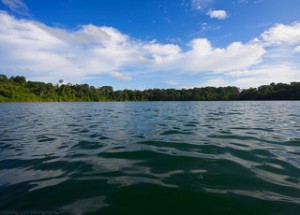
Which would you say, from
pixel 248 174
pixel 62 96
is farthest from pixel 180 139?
pixel 62 96

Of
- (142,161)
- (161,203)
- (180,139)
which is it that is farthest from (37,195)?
(180,139)

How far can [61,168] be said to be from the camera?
272 inches

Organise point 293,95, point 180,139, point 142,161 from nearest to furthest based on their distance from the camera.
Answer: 1. point 142,161
2. point 180,139
3. point 293,95

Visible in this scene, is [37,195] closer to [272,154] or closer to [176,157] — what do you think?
[176,157]

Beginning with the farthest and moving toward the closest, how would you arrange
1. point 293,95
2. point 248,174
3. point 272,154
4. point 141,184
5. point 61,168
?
point 293,95, point 272,154, point 61,168, point 248,174, point 141,184

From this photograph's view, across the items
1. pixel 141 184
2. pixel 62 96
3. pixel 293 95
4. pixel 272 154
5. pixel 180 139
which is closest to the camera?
pixel 141 184

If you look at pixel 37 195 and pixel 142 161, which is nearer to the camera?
pixel 37 195

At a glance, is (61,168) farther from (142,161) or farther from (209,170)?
(209,170)

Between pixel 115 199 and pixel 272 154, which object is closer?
pixel 115 199

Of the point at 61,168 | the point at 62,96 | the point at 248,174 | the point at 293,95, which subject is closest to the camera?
the point at 248,174

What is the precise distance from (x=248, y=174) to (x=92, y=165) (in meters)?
5.00

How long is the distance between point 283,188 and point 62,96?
211458 mm

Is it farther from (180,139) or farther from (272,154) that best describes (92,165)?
(272,154)

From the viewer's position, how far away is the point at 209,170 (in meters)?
6.54
